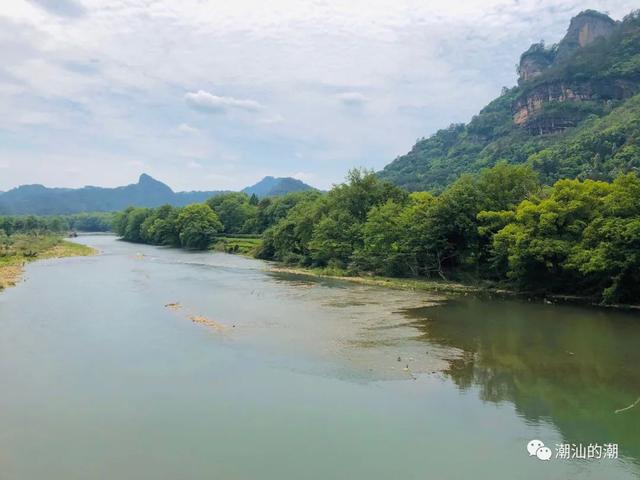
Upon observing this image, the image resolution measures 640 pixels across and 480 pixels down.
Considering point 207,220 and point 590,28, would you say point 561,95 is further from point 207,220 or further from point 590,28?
point 207,220

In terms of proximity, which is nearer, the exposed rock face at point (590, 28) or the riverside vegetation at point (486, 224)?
the riverside vegetation at point (486, 224)

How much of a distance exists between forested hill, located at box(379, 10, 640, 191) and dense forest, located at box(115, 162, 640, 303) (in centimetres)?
5235

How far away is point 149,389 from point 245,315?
13.5 metres

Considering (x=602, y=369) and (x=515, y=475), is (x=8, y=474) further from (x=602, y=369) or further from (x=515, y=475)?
(x=602, y=369)

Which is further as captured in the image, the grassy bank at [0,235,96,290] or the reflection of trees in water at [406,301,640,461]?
the grassy bank at [0,235,96,290]

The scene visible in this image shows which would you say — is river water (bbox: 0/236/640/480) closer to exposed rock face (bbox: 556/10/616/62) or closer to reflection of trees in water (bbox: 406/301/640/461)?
reflection of trees in water (bbox: 406/301/640/461)

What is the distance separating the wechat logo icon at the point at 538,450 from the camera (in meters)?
13.1

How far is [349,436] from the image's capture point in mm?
14273

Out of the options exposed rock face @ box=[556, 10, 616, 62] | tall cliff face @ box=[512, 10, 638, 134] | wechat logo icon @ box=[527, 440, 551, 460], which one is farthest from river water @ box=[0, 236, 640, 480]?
exposed rock face @ box=[556, 10, 616, 62]

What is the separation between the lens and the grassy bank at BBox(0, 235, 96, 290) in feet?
166

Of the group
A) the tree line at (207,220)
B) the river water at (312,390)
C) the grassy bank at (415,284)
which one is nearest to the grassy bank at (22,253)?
the river water at (312,390)

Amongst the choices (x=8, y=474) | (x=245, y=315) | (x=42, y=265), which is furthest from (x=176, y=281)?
(x=8, y=474)

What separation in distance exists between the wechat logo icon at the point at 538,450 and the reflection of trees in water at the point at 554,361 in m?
1.08

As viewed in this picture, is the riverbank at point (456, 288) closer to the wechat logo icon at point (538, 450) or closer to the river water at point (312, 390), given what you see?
the river water at point (312, 390)
